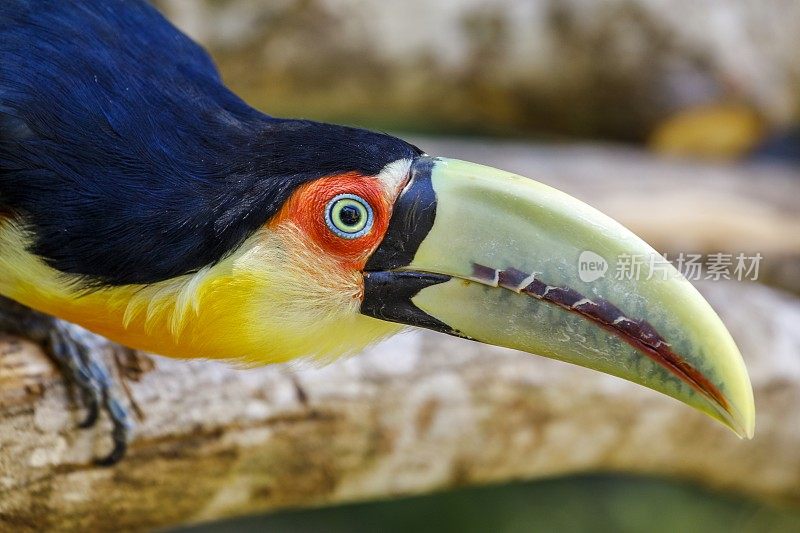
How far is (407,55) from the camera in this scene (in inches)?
161

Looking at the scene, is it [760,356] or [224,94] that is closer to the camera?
[224,94]

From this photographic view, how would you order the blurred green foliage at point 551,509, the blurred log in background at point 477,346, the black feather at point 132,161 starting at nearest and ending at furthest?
1. the black feather at point 132,161
2. the blurred log in background at point 477,346
3. the blurred green foliage at point 551,509

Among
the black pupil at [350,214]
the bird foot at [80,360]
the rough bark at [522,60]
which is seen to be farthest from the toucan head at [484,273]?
the rough bark at [522,60]

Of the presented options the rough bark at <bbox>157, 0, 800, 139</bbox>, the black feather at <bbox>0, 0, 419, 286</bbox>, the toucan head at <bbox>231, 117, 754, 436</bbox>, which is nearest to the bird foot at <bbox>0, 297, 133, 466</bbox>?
the black feather at <bbox>0, 0, 419, 286</bbox>

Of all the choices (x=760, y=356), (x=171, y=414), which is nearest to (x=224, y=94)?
(x=171, y=414)

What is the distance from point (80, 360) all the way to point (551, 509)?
3603 mm

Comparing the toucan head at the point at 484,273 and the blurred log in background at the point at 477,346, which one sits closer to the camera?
the toucan head at the point at 484,273

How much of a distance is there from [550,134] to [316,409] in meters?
2.79

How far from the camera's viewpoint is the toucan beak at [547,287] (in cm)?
178

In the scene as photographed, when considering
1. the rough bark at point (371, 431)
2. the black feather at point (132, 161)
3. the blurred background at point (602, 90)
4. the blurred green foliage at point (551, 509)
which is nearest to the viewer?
the black feather at point (132, 161)

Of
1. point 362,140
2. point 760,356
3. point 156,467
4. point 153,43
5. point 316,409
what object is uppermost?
point 153,43

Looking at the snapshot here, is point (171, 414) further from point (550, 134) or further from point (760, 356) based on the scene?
point (550, 134)

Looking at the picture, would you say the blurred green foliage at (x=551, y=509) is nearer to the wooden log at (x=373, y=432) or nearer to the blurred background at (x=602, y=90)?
the blurred background at (x=602, y=90)

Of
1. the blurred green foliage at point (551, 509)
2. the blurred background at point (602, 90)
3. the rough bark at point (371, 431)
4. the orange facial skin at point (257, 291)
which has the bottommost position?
the blurred green foliage at point (551, 509)
